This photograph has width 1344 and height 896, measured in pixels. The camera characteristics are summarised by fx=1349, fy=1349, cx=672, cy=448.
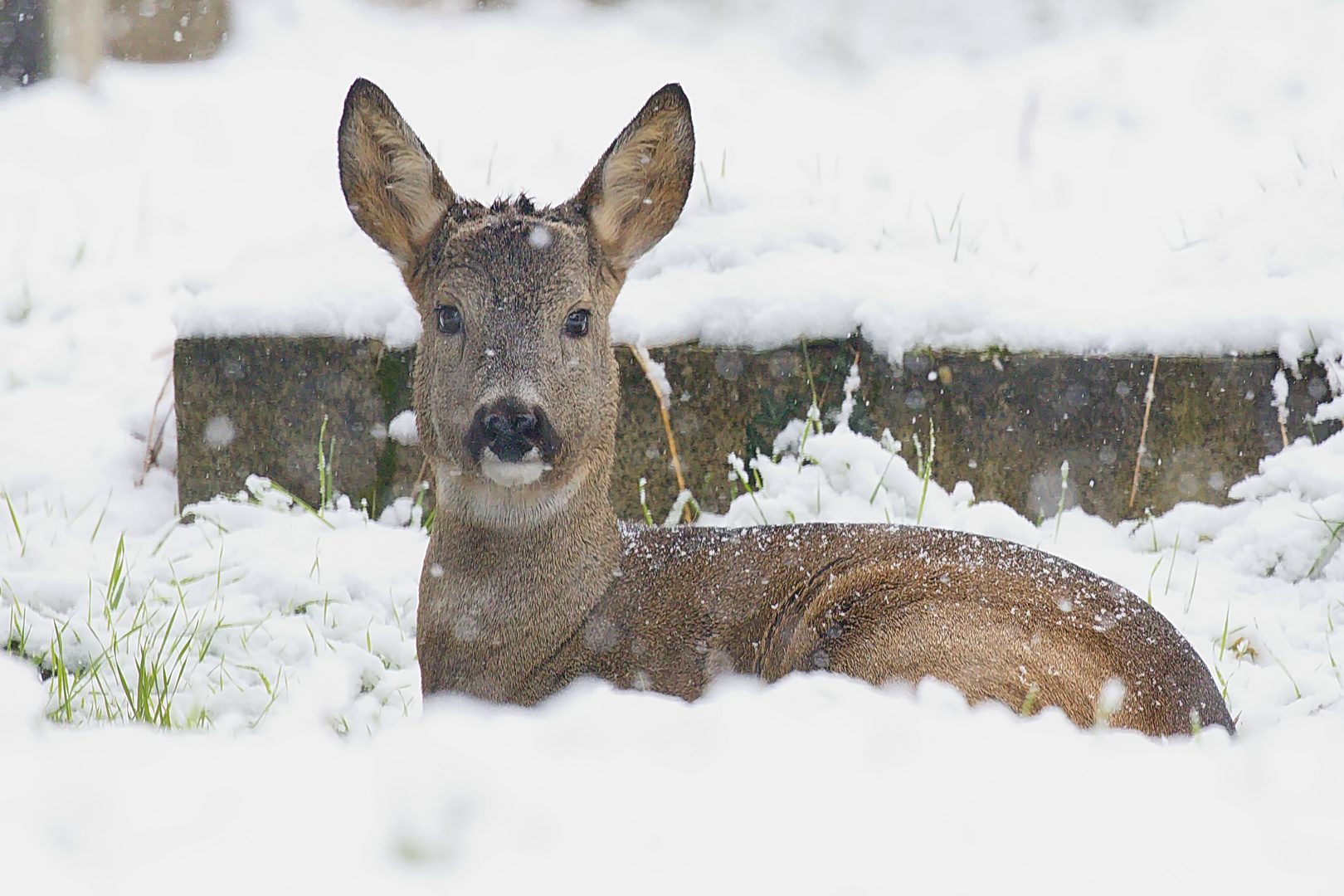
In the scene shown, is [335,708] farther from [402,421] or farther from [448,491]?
[402,421]

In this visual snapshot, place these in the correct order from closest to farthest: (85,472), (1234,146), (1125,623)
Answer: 1. (1125,623)
2. (85,472)
3. (1234,146)

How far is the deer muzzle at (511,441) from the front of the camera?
2.58 metres

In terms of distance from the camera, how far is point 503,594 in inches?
111

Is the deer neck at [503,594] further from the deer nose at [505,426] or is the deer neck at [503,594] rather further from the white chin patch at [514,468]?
Answer: the deer nose at [505,426]

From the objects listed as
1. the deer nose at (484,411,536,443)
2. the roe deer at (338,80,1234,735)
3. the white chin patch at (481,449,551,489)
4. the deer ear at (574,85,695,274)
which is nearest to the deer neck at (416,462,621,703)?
the roe deer at (338,80,1234,735)

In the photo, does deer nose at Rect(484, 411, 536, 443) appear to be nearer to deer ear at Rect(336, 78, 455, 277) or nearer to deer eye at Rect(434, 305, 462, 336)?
deer eye at Rect(434, 305, 462, 336)

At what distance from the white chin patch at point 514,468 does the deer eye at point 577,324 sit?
1.06 ft

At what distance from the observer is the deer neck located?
2779 millimetres

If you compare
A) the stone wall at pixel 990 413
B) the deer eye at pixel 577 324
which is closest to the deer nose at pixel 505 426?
the deer eye at pixel 577 324

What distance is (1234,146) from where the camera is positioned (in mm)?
7473

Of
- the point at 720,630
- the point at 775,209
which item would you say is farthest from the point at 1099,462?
the point at 720,630

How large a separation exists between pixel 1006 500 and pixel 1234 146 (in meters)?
4.20

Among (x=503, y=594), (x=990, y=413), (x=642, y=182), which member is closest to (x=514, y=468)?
(x=503, y=594)

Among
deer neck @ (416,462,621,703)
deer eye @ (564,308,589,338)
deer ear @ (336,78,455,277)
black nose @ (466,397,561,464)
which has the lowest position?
deer neck @ (416,462,621,703)
